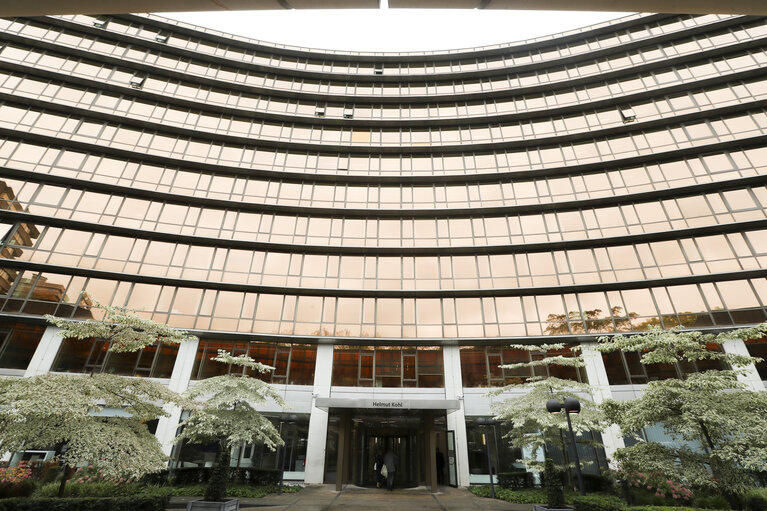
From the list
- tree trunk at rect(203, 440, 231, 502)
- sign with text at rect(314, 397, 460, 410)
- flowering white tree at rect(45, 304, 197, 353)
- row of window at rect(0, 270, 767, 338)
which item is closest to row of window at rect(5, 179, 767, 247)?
row of window at rect(0, 270, 767, 338)

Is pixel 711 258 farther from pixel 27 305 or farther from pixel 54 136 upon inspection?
pixel 54 136

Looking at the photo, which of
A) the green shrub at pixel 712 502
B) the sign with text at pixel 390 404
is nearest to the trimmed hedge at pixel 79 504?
the sign with text at pixel 390 404

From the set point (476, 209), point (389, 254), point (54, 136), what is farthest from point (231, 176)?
point (476, 209)

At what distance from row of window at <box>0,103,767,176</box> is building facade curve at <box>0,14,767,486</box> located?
189 millimetres

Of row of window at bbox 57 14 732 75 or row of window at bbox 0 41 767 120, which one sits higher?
row of window at bbox 57 14 732 75

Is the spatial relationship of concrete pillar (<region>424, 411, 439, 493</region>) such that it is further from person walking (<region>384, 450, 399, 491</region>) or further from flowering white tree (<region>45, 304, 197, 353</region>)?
flowering white tree (<region>45, 304, 197, 353</region>)

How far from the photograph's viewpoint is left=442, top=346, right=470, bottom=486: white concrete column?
21.7 m

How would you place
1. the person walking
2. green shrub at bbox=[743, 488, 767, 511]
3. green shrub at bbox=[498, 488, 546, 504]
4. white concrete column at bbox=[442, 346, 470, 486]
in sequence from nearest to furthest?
green shrub at bbox=[743, 488, 767, 511], green shrub at bbox=[498, 488, 546, 504], the person walking, white concrete column at bbox=[442, 346, 470, 486]

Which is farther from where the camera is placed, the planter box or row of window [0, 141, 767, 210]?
row of window [0, 141, 767, 210]

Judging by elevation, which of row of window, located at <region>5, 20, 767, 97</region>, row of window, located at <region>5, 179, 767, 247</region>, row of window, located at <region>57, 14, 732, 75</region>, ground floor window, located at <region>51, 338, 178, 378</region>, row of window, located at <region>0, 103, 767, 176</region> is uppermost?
row of window, located at <region>57, 14, 732, 75</region>

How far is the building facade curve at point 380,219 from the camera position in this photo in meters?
22.6

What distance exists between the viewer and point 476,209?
27.6 meters

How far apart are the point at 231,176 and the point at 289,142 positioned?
5.32 meters

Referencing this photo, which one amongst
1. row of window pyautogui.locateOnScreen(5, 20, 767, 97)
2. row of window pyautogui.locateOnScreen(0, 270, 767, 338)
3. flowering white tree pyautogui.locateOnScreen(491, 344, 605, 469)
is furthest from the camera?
row of window pyautogui.locateOnScreen(5, 20, 767, 97)
